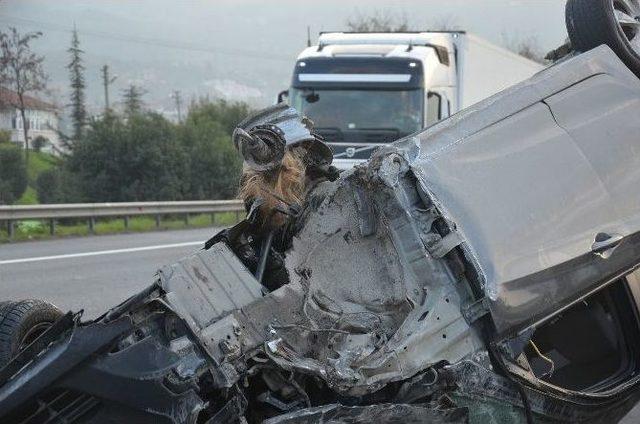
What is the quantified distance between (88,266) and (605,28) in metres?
8.74

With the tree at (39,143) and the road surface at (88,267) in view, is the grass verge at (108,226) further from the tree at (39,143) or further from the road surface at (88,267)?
the tree at (39,143)

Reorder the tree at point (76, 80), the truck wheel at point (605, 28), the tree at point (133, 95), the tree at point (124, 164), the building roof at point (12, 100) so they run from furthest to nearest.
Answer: the tree at point (133, 95)
the tree at point (76, 80)
the tree at point (124, 164)
the building roof at point (12, 100)
the truck wheel at point (605, 28)

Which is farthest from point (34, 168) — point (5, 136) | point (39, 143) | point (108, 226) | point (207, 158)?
point (108, 226)

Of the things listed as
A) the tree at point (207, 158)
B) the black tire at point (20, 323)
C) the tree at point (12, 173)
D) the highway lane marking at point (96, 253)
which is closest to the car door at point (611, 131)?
the black tire at point (20, 323)

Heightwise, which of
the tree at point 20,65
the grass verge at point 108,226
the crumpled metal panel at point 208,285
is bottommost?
the grass verge at point 108,226

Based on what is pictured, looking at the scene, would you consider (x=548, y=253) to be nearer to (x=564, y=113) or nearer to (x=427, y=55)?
(x=564, y=113)

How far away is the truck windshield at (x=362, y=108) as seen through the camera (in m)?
12.4

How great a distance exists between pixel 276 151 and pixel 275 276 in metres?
0.54

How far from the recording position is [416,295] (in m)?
3.24

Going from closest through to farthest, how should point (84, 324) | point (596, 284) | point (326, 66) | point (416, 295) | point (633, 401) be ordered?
point (84, 324) → point (416, 295) → point (596, 284) → point (633, 401) → point (326, 66)

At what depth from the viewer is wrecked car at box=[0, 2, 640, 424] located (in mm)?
2805

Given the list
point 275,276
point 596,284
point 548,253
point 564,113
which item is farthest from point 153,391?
point 564,113

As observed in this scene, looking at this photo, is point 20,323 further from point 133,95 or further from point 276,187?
point 133,95

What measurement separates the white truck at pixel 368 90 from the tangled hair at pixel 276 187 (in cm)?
821
